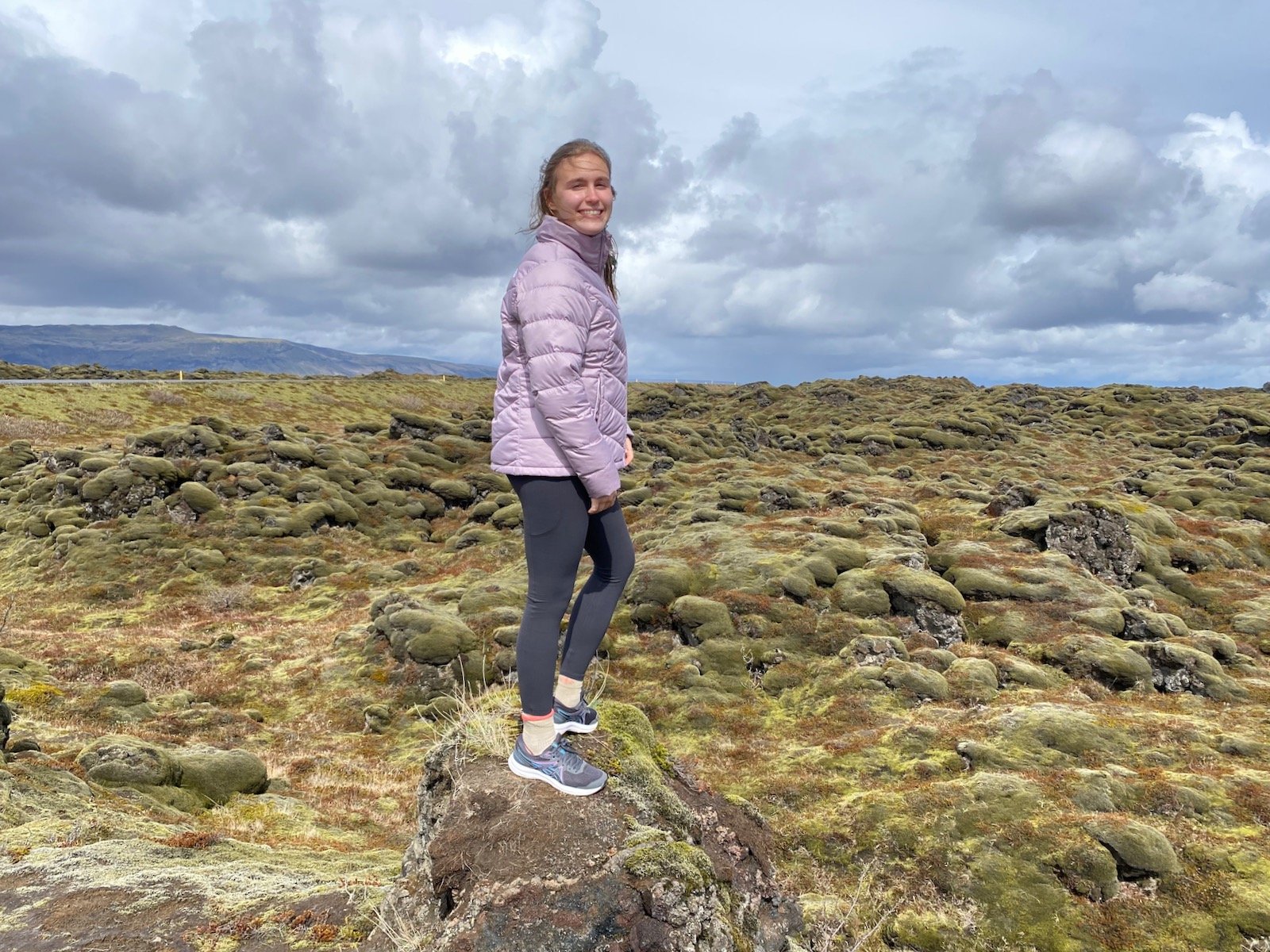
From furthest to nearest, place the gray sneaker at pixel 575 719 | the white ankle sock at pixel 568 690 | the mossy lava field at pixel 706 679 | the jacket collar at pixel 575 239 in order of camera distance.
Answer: the mossy lava field at pixel 706 679, the gray sneaker at pixel 575 719, the white ankle sock at pixel 568 690, the jacket collar at pixel 575 239

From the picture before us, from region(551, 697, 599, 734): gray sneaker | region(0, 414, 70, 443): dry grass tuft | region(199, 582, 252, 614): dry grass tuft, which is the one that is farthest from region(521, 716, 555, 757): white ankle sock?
region(0, 414, 70, 443): dry grass tuft

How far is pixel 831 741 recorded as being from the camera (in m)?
17.3

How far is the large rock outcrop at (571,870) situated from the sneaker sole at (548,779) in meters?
0.06

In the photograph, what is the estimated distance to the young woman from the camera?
4.83 meters

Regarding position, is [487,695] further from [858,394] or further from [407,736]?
[858,394]

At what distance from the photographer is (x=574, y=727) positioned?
252 inches

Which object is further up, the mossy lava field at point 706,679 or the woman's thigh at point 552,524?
the woman's thigh at point 552,524

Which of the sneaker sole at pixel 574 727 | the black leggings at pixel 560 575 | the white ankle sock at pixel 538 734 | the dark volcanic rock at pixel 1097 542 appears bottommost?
the dark volcanic rock at pixel 1097 542

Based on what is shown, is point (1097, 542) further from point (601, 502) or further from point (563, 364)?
point (563, 364)

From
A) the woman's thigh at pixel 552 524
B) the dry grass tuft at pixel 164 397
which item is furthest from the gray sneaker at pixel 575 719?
the dry grass tuft at pixel 164 397

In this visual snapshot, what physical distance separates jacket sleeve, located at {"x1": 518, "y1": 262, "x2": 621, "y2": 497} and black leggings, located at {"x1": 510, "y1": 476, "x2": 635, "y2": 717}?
12.7 inches

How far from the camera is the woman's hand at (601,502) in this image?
5109 millimetres

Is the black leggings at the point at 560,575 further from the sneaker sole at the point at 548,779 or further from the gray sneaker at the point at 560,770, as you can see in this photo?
the sneaker sole at the point at 548,779

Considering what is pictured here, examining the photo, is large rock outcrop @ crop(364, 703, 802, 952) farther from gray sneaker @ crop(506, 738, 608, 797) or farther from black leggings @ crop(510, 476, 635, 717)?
black leggings @ crop(510, 476, 635, 717)
